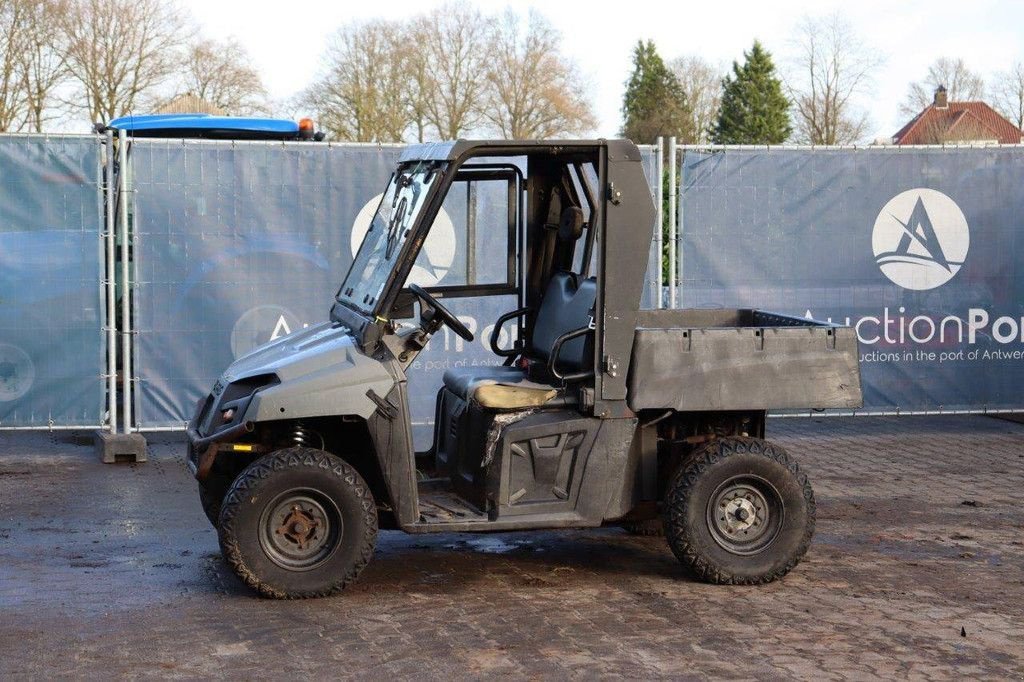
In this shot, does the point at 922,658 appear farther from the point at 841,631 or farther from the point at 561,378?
the point at 561,378

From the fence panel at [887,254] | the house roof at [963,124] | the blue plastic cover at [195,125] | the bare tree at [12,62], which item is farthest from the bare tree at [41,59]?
the house roof at [963,124]

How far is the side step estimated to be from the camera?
692 centimetres

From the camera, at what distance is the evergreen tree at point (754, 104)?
7356 cm

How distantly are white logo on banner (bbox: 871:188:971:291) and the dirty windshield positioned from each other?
559cm

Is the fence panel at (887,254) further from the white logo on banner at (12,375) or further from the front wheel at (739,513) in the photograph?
the white logo on banner at (12,375)

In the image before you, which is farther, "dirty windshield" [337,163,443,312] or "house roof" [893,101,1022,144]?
"house roof" [893,101,1022,144]

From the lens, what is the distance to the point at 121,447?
1101cm

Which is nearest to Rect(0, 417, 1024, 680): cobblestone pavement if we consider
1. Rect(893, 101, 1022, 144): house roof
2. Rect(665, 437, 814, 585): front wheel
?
Rect(665, 437, 814, 585): front wheel

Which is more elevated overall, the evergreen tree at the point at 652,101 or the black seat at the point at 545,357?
the evergreen tree at the point at 652,101

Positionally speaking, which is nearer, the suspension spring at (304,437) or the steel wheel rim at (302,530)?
the steel wheel rim at (302,530)

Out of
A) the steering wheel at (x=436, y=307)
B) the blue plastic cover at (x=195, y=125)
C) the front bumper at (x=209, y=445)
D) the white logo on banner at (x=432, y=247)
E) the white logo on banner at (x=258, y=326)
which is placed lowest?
the front bumper at (x=209, y=445)

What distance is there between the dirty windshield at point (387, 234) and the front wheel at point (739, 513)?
186cm

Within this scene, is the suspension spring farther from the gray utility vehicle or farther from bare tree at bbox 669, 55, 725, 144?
bare tree at bbox 669, 55, 725, 144

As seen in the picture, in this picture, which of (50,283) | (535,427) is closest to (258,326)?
(50,283)
